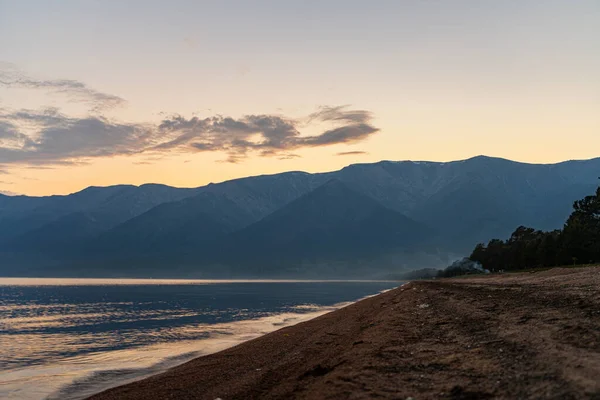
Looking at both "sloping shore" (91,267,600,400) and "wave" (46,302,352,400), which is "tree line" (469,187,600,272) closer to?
"wave" (46,302,352,400)

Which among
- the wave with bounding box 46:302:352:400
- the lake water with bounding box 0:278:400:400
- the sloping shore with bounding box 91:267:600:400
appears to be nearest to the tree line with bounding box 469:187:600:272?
the wave with bounding box 46:302:352:400

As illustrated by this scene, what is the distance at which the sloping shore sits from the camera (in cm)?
1193

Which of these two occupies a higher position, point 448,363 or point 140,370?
point 448,363

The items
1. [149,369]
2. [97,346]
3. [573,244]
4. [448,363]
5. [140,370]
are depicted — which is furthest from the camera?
[573,244]

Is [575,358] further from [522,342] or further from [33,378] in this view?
[33,378]

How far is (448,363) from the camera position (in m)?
14.9

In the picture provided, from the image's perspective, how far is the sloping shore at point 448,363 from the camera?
1193 cm

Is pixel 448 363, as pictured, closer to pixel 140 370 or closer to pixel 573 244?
pixel 140 370

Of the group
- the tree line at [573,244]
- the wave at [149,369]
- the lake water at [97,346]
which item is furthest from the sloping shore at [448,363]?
the tree line at [573,244]

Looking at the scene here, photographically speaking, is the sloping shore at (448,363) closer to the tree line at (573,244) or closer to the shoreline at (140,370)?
the shoreline at (140,370)

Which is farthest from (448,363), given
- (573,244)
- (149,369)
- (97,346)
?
(573,244)

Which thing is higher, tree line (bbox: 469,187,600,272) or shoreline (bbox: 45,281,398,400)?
tree line (bbox: 469,187,600,272)

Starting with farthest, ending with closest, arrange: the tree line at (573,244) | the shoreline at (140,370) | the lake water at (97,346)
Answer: the tree line at (573,244) < the lake water at (97,346) < the shoreline at (140,370)

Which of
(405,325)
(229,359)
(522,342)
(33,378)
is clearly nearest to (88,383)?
(33,378)
